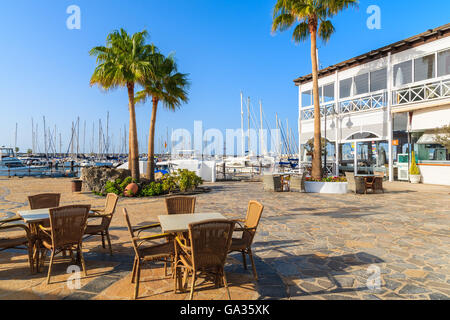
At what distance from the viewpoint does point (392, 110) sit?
16344 mm

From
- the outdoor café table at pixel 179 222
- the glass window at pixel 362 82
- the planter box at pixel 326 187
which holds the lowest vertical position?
the planter box at pixel 326 187

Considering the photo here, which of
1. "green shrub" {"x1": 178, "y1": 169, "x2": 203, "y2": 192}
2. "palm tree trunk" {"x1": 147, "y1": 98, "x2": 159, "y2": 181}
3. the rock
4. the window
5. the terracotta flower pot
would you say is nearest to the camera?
the terracotta flower pot

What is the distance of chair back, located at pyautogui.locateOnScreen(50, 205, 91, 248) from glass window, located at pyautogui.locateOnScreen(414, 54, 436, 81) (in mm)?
17730

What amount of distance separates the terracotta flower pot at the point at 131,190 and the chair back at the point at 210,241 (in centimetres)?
994

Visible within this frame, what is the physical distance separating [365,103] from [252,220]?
54.4ft

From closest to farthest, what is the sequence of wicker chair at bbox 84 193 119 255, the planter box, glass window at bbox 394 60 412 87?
1. wicker chair at bbox 84 193 119 255
2. the planter box
3. glass window at bbox 394 60 412 87

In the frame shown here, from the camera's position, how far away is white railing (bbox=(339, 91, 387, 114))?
1709cm

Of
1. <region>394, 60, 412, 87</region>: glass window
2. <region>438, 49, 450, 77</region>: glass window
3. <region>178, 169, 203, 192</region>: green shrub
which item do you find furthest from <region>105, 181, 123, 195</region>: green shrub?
<region>438, 49, 450, 77</region>: glass window

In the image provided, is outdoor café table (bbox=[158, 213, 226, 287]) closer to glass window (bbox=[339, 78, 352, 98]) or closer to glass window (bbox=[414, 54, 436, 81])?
glass window (bbox=[414, 54, 436, 81])

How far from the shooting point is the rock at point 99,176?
→ 13438 millimetres

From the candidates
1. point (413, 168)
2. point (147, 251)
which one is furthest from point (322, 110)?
point (147, 251)

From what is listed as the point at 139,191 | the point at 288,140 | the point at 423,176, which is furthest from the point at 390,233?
the point at 288,140

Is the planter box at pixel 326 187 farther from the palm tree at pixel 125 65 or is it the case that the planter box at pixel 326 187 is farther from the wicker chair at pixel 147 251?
the wicker chair at pixel 147 251

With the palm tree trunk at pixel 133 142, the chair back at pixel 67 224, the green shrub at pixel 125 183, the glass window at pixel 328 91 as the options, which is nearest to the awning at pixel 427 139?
the glass window at pixel 328 91
